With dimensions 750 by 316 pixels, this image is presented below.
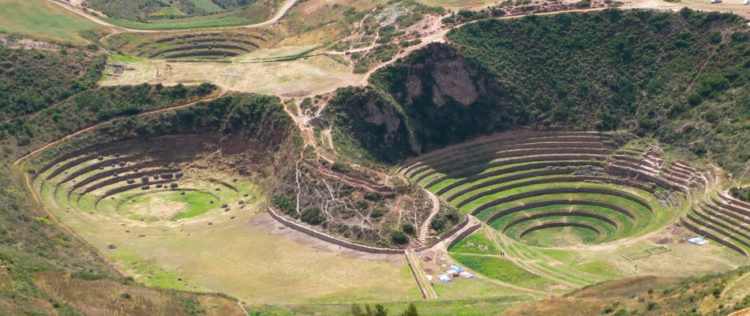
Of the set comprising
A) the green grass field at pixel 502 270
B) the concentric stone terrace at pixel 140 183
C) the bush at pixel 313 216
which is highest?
the concentric stone terrace at pixel 140 183

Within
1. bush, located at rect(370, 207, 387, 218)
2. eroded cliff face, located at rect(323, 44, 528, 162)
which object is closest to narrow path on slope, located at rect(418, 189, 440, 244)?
bush, located at rect(370, 207, 387, 218)

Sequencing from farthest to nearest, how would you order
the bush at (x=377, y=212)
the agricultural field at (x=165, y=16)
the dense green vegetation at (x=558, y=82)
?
the agricultural field at (x=165, y=16)
the dense green vegetation at (x=558, y=82)
the bush at (x=377, y=212)

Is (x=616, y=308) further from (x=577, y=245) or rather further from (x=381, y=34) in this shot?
(x=381, y=34)

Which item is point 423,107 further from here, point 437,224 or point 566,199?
point 437,224

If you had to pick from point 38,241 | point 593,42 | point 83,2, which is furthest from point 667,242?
point 83,2

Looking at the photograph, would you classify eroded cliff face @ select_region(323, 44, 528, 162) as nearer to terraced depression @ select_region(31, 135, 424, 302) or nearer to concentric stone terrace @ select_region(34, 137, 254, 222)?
terraced depression @ select_region(31, 135, 424, 302)

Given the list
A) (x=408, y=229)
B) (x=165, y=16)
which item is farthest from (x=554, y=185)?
(x=165, y=16)

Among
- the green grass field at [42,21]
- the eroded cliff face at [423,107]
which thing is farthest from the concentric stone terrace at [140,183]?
the green grass field at [42,21]

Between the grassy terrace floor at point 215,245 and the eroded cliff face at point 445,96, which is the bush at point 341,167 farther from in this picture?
the eroded cliff face at point 445,96
